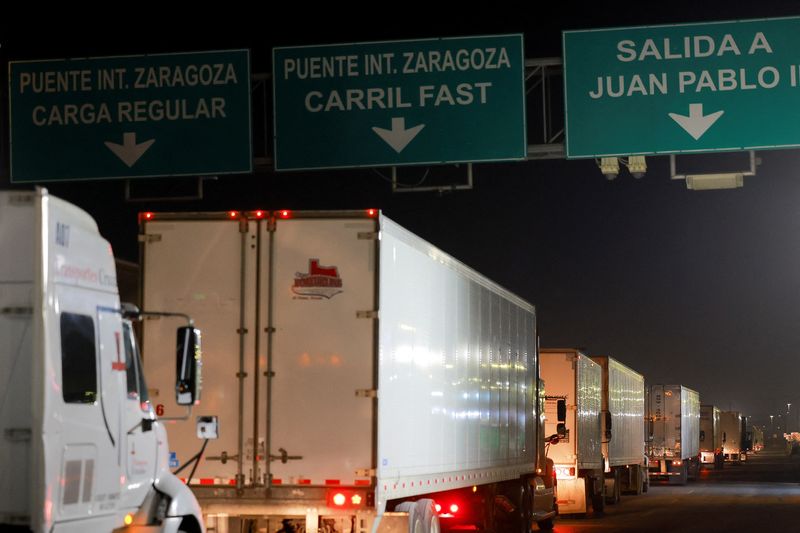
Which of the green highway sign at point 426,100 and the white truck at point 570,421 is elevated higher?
the green highway sign at point 426,100

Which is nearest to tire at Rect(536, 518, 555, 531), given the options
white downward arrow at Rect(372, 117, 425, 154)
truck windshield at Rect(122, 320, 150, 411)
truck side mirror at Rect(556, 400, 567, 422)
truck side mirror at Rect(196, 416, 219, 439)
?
truck side mirror at Rect(556, 400, 567, 422)

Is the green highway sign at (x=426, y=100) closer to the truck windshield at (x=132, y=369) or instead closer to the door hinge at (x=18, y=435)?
the truck windshield at (x=132, y=369)

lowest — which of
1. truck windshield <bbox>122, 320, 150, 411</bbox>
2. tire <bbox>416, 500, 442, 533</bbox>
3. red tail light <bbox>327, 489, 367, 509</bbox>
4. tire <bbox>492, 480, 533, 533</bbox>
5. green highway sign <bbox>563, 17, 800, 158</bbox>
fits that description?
tire <bbox>492, 480, 533, 533</bbox>

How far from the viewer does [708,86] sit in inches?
689

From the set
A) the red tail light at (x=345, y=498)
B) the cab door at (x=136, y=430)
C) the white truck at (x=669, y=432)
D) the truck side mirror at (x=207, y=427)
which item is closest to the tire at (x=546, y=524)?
the red tail light at (x=345, y=498)

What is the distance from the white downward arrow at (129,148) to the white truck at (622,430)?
18951 millimetres

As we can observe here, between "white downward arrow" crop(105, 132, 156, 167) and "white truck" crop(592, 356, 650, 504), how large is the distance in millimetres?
18951

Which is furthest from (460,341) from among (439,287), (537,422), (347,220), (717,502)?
(717,502)

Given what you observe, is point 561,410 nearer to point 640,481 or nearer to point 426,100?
point 426,100

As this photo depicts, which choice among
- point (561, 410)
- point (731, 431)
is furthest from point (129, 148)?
point (731, 431)

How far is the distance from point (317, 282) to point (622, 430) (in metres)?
27.1

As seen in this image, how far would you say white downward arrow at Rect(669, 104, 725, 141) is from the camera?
1753cm

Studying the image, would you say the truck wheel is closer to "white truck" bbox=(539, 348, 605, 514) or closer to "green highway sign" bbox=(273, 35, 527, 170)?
"white truck" bbox=(539, 348, 605, 514)

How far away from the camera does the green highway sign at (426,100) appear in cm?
1797
